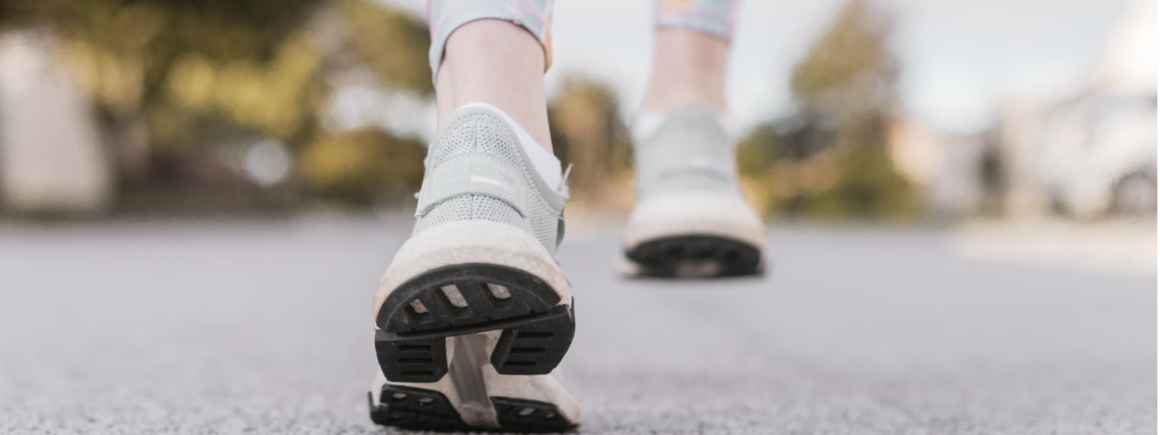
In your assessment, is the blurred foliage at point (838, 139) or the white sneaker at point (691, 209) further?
the blurred foliage at point (838, 139)

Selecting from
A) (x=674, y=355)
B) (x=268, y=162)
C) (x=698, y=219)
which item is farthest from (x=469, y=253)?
(x=268, y=162)

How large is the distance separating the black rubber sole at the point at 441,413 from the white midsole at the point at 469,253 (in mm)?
125

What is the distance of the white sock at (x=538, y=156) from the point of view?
2.70ft

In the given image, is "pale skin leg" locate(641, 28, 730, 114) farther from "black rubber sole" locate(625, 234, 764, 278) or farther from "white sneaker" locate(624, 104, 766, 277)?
"black rubber sole" locate(625, 234, 764, 278)

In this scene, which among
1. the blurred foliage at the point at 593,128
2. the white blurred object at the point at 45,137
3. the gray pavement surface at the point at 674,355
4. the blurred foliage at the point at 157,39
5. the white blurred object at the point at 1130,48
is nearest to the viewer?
the gray pavement surface at the point at 674,355

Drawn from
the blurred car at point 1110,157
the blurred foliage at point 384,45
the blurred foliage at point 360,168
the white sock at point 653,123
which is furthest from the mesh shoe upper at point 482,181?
the blurred foliage at point 384,45

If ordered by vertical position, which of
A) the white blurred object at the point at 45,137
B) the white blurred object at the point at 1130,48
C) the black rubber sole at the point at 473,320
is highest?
the white blurred object at the point at 1130,48

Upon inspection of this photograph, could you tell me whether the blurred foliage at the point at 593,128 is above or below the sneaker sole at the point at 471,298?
above

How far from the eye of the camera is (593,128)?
2955 centimetres

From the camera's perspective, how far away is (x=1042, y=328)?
6.54 ft

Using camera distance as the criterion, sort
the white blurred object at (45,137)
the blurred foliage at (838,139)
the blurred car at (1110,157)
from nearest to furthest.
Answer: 1. the blurred car at (1110,157)
2. the white blurred object at (45,137)
3. the blurred foliage at (838,139)

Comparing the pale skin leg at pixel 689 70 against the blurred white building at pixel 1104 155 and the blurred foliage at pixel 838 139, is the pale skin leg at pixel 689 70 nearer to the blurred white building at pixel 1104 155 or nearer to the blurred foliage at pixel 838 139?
the blurred white building at pixel 1104 155

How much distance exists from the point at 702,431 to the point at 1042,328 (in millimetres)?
1453

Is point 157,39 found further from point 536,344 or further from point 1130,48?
point 1130,48
